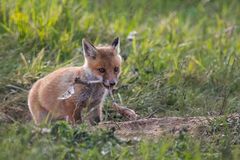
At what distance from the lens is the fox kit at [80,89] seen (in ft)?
26.3

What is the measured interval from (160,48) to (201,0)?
11.9 feet

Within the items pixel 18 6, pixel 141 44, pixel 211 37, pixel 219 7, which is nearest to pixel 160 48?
pixel 141 44

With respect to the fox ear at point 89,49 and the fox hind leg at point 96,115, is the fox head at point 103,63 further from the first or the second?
the fox hind leg at point 96,115

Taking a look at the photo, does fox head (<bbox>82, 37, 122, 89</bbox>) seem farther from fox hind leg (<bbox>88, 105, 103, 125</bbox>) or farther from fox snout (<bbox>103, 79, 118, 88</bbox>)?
fox hind leg (<bbox>88, 105, 103, 125</bbox>)

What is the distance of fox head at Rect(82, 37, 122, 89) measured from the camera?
317 inches

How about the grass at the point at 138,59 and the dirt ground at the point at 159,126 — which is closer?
the grass at the point at 138,59

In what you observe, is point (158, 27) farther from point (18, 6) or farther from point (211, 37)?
point (18, 6)

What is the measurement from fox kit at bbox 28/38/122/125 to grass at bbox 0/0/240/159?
0.43 metres

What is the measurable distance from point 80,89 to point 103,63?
1.30ft

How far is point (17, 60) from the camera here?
31.1 ft

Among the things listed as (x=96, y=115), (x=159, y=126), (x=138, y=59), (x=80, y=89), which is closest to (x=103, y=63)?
(x=80, y=89)

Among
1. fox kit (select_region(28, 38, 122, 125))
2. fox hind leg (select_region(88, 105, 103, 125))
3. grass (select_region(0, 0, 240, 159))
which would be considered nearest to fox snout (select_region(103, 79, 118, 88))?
fox kit (select_region(28, 38, 122, 125))

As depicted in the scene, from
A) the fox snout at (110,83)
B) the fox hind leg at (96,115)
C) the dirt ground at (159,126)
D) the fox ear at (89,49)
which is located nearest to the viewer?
the dirt ground at (159,126)

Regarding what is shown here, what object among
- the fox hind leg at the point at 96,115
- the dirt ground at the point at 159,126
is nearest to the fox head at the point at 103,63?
the fox hind leg at the point at 96,115
